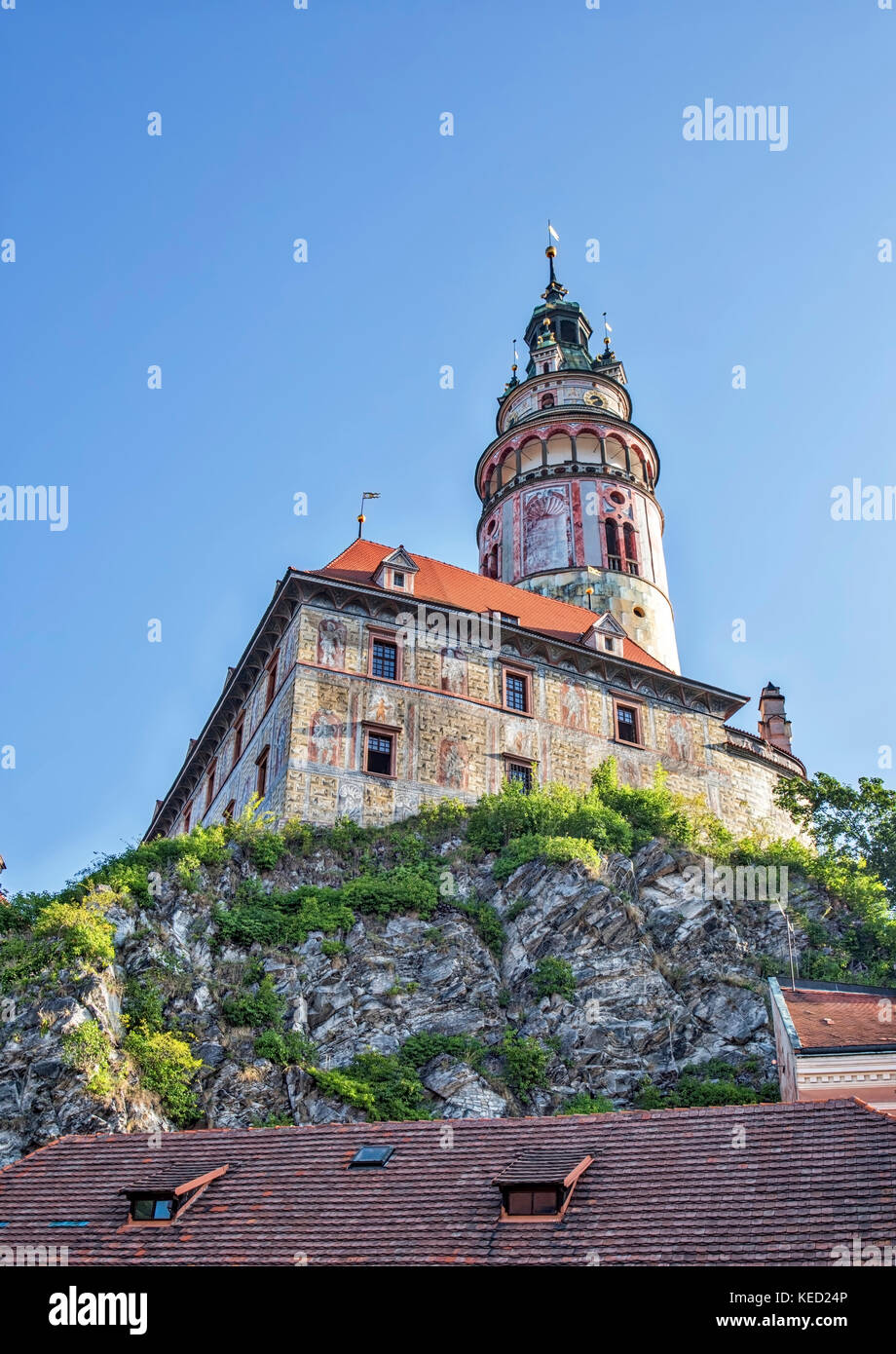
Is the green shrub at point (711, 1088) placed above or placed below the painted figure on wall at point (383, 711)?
below

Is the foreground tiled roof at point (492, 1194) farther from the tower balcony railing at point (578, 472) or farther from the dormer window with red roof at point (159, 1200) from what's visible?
the tower balcony railing at point (578, 472)

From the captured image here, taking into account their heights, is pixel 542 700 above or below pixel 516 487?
below

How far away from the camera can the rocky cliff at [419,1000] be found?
23281 millimetres

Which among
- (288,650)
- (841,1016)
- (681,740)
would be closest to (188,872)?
(288,650)

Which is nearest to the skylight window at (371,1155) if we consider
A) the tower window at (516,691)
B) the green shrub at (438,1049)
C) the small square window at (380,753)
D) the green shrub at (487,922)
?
the green shrub at (438,1049)

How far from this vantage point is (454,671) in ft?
120

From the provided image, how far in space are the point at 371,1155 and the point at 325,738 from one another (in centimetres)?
1831

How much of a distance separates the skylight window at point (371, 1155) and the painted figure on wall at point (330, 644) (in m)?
19.7

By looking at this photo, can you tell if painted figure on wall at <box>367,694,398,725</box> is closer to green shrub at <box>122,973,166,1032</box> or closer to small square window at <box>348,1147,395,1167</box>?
green shrub at <box>122,973,166,1032</box>
